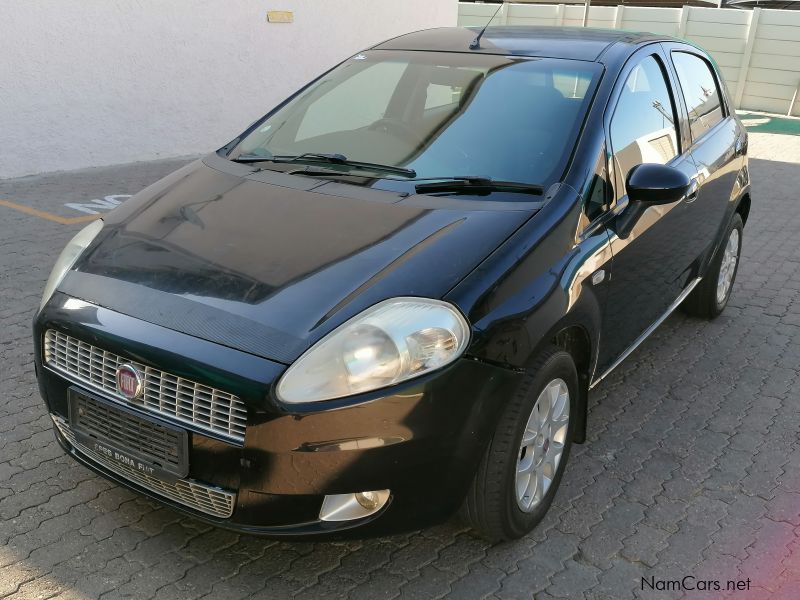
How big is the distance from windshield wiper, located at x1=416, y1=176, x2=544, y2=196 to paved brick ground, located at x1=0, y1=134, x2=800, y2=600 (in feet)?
4.12

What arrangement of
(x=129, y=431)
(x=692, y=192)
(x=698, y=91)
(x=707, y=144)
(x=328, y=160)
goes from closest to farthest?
(x=129, y=431), (x=328, y=160), (x=692, y=192), (x=707, y=144), (x=698, y=91)

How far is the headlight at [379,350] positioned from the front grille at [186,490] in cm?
41

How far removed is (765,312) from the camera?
18.4 feet

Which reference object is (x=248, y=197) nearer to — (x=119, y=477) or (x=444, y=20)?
(x=119, y=477)

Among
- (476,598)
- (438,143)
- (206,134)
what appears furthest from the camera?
(206,134)

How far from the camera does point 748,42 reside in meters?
16.4

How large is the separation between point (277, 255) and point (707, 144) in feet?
9.18

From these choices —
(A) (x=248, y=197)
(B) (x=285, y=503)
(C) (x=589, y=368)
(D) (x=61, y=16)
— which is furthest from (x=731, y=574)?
(D) (x=61, y=16)

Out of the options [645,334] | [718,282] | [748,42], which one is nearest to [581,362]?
[645,334]

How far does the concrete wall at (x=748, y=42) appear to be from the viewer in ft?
52.5

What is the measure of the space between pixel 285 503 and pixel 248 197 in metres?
1.29

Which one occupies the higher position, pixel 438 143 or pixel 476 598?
pixel 438 143

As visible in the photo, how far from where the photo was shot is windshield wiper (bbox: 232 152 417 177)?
338 cm

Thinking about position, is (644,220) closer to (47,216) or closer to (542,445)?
(542,445)
